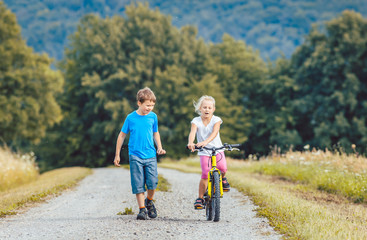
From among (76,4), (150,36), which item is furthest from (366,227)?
(76,4)

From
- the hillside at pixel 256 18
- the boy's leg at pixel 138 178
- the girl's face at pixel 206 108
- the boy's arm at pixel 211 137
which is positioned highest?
the hillside at pixel 256 18

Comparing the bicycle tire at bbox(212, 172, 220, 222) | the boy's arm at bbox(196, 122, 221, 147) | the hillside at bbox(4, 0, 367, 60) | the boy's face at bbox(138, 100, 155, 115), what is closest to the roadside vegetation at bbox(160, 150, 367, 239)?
the bicycle tire at bbox(212, 172, 220, 222)

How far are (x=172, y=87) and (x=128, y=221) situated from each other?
2887 centimetres

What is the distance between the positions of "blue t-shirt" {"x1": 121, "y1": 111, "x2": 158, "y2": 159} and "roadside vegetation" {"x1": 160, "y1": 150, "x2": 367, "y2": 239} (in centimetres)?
217

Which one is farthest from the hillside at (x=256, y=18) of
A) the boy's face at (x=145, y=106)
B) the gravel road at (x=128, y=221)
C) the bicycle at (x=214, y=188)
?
the bicycle at (x=214, y=188)

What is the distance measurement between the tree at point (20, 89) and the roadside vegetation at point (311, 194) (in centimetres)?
1710

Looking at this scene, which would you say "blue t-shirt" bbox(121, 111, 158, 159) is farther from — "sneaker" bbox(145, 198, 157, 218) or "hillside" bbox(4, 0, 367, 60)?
"hillside" bbox(4, 0, 367, 60)

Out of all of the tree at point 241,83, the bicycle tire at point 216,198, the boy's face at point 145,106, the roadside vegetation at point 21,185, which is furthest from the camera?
the tree at point 241,83

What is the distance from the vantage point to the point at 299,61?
36.8 m

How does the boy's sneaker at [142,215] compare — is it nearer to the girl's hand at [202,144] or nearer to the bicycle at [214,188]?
the bicycle at [214,188]

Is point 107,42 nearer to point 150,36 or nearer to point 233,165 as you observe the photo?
point 150,36

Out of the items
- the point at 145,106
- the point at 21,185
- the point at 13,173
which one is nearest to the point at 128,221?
the point at 145,106

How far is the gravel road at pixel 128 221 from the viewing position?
525 cm

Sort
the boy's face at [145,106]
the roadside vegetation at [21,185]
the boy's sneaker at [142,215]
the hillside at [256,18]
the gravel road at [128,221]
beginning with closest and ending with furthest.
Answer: the gravel road at [128,221] < the boy's sneaker at [142,215] < the boy's face at [145,106] < the roadside vegetation at [21,185] < the hillside at [256,18]
